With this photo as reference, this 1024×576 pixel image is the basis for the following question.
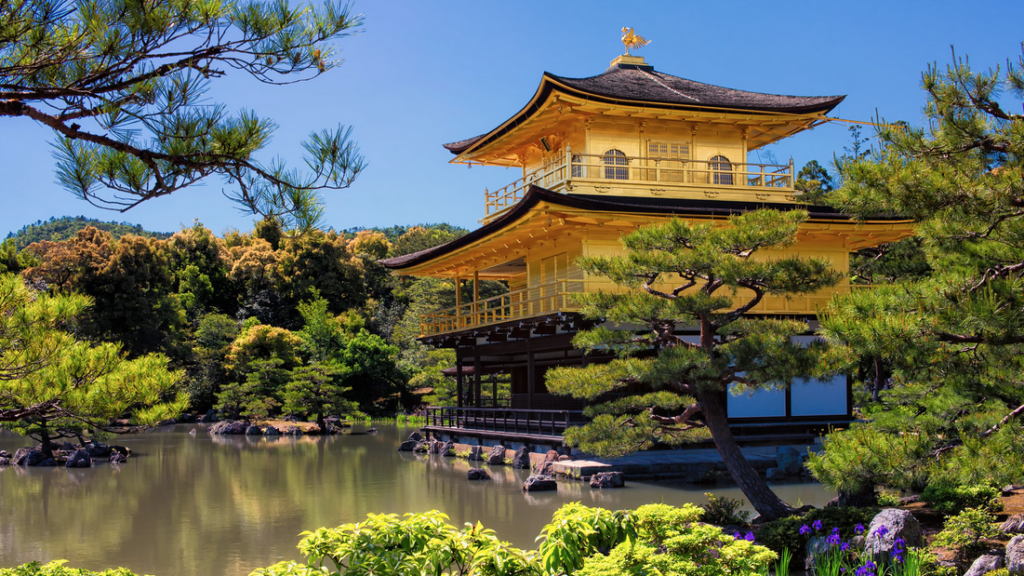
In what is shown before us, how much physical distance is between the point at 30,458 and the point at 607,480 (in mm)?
15031

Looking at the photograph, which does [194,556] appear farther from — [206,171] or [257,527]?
[206,171]

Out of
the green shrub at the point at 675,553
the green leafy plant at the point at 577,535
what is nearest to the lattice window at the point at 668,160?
the green shrub at the point at 675,553

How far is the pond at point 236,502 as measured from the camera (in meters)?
9.02

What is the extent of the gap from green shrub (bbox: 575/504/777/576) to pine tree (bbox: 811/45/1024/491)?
1.20 m

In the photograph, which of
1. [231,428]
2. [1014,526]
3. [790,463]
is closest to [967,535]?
[1014,526]

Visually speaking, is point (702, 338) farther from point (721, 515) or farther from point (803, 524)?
point (803, 524)

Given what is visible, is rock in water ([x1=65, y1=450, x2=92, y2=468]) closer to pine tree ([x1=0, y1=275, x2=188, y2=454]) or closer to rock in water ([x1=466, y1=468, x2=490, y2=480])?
rock in water ([x1=466, y1=468, x2=490, y2=480])

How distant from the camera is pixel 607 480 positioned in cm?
1332

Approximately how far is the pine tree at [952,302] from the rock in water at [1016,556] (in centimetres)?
75

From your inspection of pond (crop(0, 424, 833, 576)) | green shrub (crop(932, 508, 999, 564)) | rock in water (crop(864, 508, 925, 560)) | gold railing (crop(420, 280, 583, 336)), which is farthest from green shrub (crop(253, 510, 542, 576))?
gold railing (crop(420, 280, 583, 336))

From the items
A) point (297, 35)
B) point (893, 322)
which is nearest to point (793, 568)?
point (893, 322)

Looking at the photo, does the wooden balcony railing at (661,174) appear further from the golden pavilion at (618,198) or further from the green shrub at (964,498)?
the green shrub at (964,498)

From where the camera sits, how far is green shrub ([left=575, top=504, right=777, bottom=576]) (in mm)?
4527

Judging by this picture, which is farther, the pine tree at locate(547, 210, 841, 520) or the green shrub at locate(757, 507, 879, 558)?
the pine tree at locate(547, 210, 841, 520)
